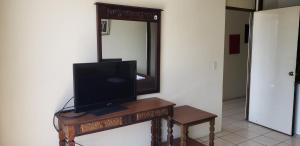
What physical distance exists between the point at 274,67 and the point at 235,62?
6.64 ft

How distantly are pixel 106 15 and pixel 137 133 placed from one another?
1.40 meters

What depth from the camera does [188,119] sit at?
2711mm

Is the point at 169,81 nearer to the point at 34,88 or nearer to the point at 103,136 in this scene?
the point at 103,136

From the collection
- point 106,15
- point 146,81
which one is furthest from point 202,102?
point 106,15

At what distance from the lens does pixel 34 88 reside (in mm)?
2266

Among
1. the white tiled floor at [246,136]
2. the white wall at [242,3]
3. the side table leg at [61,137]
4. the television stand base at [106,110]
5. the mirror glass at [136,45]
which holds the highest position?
the white wall at [242,3]

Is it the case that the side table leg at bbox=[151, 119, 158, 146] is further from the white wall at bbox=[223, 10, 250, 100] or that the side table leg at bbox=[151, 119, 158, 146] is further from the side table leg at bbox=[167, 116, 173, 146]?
the white wall at bbox=[223, 10, 250, 100]

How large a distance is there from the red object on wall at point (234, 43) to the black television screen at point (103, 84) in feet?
11.8

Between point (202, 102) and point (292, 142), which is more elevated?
point (202, 102)

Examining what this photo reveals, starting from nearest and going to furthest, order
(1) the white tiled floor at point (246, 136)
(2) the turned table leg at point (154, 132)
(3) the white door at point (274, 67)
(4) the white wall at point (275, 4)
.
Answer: (2) the turned table leg at point (154, 132), (1) the white tiled floor at point (246, 136), (3) the white door at point (274, 67), (4) the white wall at point (275, 4)

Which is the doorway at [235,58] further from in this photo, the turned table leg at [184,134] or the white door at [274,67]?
the turned table leg at [184,134]

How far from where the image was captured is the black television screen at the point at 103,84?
2.22 m

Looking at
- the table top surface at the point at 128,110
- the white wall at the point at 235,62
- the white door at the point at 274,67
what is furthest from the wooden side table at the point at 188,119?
the white wall at the point at 235,62

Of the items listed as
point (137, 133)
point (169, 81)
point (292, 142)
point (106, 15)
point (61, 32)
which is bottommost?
point (292, 142)
